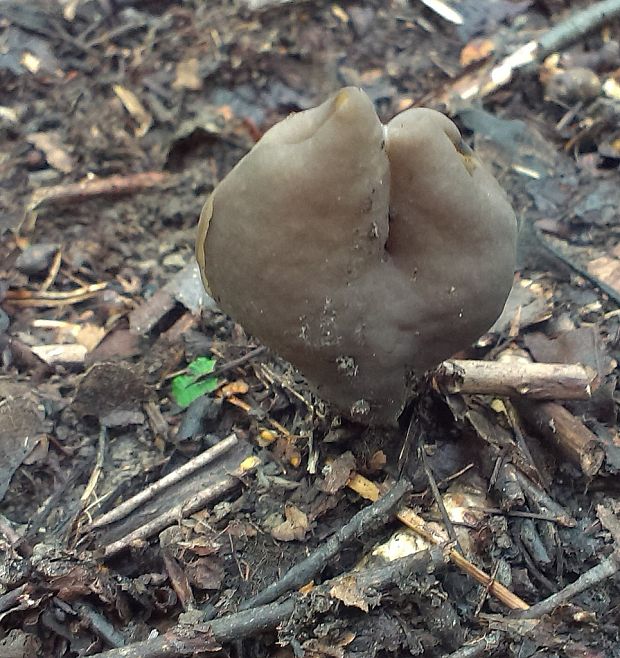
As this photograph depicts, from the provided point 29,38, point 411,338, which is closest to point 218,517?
point 411,338

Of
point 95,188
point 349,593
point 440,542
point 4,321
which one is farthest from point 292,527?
point 95,188

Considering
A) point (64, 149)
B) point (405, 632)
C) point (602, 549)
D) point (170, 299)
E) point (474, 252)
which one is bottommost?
point (602, 549)

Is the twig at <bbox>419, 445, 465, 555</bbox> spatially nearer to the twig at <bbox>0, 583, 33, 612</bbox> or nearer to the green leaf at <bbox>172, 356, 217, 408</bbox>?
the green leaf at <bbox>172, 356, 217, 408</bbox>

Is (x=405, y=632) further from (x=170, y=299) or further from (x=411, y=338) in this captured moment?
(x=170, y=299)

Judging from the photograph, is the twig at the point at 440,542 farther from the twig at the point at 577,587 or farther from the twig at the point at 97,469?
the twig at the point at 97,469

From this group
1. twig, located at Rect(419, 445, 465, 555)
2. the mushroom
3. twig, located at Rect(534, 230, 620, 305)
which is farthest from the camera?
twig, located at Rect(534, 230, 620, 305)

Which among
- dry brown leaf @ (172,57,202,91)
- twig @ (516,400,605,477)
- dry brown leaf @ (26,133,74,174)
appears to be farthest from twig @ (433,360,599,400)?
dry brown leaf @ (172,57,202,91)

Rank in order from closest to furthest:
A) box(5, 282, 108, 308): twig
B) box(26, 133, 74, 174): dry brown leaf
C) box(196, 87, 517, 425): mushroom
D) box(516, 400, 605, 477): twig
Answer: box(196, 87, 517, 425): mushroom
box(516, 400, 605, 477): twig
box(5, 282, 108, 308): twig
box(26, 133, 74, 174): dry brown leaf
